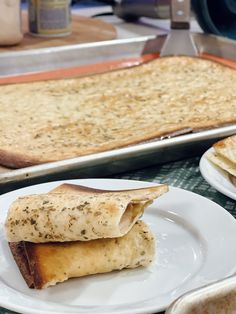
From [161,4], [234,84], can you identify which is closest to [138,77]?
[234,84]

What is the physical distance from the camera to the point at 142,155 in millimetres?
1164

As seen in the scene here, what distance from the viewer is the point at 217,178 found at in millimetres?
1092

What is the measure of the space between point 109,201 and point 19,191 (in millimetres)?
225

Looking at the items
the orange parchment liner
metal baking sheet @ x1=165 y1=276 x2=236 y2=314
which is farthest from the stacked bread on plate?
the orange parchment liner

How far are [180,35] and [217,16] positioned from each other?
0.84 ft

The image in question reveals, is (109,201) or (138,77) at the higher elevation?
(109,201)

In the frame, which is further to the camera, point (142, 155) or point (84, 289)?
→ point (142, 155)

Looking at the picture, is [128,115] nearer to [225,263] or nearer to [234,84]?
[234,84]

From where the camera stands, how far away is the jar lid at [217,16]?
2.18 meters

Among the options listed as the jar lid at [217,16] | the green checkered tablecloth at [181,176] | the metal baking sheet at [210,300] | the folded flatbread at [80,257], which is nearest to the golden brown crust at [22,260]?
the folded flatbread at [80,257]

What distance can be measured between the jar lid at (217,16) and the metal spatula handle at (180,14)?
13 centimetres

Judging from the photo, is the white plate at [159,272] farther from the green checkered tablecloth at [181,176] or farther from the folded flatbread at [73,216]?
the green checkered tablecloth at [181,176]

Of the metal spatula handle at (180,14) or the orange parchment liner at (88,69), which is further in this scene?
the metal spatula handle at (180,14)

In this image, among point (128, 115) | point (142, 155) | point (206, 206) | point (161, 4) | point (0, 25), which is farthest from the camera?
point (161, 4)
